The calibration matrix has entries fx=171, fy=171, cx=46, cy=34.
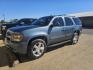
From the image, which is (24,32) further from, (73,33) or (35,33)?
(73,33)

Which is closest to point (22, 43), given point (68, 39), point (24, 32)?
point (24, 32)

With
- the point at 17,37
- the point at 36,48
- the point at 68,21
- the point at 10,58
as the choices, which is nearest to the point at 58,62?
the point at 36,48

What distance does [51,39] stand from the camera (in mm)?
8094

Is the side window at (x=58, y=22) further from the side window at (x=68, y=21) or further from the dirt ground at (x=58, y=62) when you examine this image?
the dirt ground at (x=58, y=62)

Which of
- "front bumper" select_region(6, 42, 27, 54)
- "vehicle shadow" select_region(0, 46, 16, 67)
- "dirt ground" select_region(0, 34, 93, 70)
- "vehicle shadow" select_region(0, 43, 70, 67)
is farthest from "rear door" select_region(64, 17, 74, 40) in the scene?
"vehicle shadow" select_region(0, 46, 16, 67)

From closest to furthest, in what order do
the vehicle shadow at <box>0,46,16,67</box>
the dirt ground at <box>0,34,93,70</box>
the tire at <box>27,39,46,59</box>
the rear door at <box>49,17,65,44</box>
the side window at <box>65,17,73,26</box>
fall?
the dirt ground at <box>0,34,93,70</box> → the vehicle shadow at <box>0,46,16,67</box> → the tire at <box>27,39,46,59</box> → the rear door at <box>49,17,65,44</box> → the side window at <box>65,17,73,26</box>

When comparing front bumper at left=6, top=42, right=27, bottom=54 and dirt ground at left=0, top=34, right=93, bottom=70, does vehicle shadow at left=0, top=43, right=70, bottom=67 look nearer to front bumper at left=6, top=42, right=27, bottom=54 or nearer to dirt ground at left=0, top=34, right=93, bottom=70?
dirt ground at left=0, top=34, right=93, bottom=70

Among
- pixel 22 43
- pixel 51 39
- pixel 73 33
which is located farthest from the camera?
pixel 73 33

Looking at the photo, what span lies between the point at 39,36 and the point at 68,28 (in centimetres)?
260

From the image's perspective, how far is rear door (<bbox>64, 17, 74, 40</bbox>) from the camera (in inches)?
368

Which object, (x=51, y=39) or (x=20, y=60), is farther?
(x=51, y=39)

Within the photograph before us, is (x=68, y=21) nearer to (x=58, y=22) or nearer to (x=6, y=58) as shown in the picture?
(x=58, y=22)

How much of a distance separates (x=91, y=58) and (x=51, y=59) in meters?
1.70

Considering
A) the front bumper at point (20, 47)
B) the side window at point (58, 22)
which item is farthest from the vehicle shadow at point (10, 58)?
the side window at point (58, 22)
